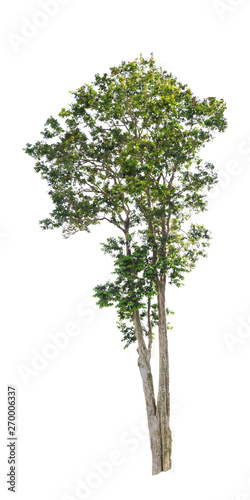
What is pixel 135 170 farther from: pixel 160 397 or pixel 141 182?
pixel 160 397

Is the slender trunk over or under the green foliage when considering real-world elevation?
under

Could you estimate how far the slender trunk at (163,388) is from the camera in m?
11.8

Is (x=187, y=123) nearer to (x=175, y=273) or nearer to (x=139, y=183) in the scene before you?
(x=139, y=183)

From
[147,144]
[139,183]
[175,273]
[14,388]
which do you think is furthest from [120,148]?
[14,388]

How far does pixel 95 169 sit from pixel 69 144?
118 centimetres

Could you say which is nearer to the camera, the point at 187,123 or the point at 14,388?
the point at 187,123

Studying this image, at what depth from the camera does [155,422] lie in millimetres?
12016

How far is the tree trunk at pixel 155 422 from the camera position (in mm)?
11797

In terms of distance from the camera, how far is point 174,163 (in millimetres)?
12523

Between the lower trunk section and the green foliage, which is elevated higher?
the green foliage

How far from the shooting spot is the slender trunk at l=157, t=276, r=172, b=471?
1184 centimetres

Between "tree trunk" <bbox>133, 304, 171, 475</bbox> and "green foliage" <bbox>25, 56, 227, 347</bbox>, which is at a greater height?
"green foliage" <bbox>25, 56, 227, 347</bbox>

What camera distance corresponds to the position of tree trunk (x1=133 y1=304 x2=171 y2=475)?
38.7 ft

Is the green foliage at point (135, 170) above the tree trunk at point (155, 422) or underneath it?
above
